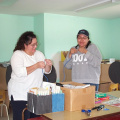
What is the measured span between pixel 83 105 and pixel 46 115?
371mm

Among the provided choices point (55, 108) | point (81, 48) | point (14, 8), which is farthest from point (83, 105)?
point (14, 8)

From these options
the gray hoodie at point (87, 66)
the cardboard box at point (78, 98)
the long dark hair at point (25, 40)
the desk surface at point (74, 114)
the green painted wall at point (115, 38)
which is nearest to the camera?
the desk surface at point (74, 114)

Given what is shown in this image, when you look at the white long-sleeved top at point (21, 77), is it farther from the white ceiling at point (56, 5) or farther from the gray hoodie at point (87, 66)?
the white ceiling at point (56, 5)

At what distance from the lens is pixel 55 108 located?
1.83 metres

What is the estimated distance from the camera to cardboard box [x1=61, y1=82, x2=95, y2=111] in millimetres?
1854

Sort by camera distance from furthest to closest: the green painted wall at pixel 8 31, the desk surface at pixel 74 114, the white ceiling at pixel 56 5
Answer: the green painted wall at pixel 8 31
the white ceiling at pixel 56 5
the desk surface at pixel 74 114

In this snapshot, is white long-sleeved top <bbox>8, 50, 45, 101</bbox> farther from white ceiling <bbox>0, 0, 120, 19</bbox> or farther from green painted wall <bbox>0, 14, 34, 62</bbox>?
green painted wall <bbox>0, 14, 34, 62</bbox>

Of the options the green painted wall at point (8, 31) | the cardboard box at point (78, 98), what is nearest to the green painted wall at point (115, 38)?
the green painted wall at point (8, 31)

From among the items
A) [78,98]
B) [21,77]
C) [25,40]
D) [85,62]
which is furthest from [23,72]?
[85,62]

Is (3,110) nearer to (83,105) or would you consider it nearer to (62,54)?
(62,54)

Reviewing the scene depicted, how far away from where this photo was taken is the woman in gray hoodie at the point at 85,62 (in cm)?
260

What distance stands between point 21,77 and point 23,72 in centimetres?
9

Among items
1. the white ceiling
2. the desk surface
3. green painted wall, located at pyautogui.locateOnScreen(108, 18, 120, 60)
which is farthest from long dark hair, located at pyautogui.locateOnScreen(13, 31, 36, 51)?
green painted wall, located at pyautogui.locateOnScreen(108, 18, 120, 60)

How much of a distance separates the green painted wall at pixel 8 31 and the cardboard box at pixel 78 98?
3.71 metres
